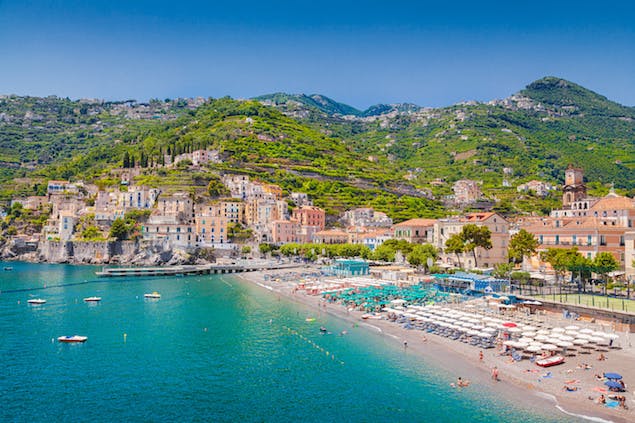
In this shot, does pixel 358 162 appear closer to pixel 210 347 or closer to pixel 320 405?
pixel 210 347

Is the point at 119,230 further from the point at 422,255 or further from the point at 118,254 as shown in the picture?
the point at 422,255

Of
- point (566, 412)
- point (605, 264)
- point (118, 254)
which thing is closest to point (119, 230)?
point (118, 254)

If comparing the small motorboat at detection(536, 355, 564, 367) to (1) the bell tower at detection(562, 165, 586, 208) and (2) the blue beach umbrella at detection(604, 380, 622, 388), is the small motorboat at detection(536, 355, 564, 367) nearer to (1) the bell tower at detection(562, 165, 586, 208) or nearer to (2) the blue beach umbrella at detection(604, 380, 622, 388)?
(2) the blue beach umbrella at detection(604, 380, 622, 388)

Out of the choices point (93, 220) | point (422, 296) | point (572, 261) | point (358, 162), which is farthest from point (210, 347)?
point (358, 162)

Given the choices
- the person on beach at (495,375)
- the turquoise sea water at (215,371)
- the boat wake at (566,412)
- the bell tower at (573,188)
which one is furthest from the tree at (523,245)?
the bell tower at (573,188)

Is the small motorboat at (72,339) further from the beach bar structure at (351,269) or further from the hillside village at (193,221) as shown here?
the hillside village at (193,221)

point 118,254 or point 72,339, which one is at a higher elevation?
point 118,254
